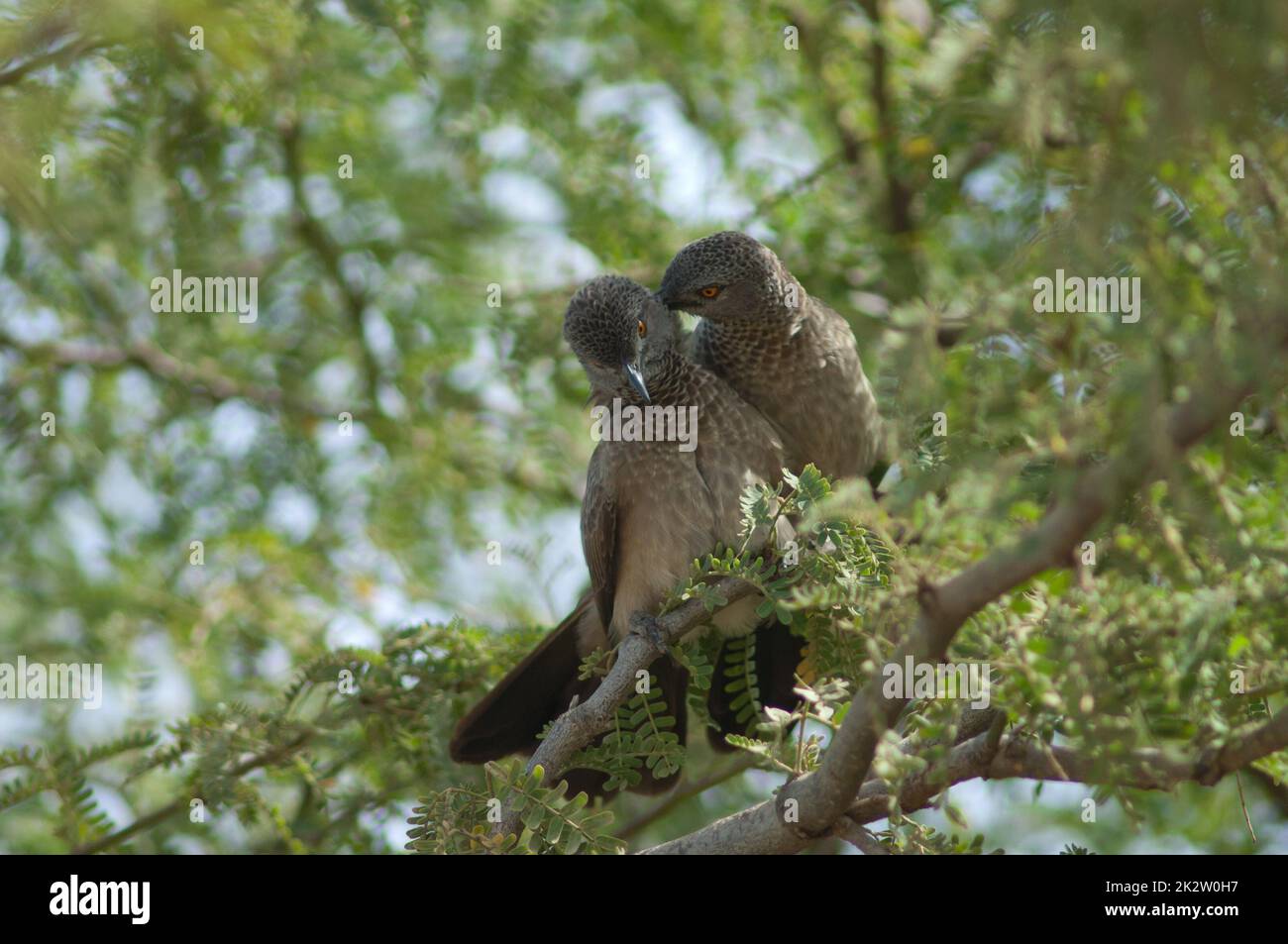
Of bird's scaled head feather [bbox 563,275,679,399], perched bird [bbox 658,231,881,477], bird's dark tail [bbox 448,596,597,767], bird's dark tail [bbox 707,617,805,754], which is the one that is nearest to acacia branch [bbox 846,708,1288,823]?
bird's dark tail [bbox 707,617,805,754]

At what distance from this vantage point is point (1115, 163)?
199cm

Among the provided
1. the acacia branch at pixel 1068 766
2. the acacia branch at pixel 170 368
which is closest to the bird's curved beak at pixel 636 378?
the acacia branch at pixel 1068 766

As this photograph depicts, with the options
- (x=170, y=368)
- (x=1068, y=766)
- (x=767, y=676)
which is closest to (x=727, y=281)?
(x=767, y=676)

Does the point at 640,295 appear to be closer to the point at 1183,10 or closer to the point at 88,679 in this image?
the point at 1183,10

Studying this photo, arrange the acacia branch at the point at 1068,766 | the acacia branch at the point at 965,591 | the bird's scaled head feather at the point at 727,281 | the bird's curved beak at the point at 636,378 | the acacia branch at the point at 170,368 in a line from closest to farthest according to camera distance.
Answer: the acacia branch at the point at 965,591
the acacia branch at the point at 1068,766
the bird's curved beak at the point at 636,378
the bird's scaled head feather at the point at 727,281
the acacia branch at the point at 170,368

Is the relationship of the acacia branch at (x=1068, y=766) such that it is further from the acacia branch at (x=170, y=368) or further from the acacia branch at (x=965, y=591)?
the acacia branch at (x=170, y=368)

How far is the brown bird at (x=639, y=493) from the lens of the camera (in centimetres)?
426

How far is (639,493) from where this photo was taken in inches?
172

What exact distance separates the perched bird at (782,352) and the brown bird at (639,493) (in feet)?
0.40

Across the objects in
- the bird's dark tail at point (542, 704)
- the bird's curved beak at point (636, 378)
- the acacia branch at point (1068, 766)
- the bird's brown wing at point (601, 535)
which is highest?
the bird's curved beak at point (636, 378)

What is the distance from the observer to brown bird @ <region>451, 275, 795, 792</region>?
4.26 meters

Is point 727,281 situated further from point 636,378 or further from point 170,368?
point 170,368
